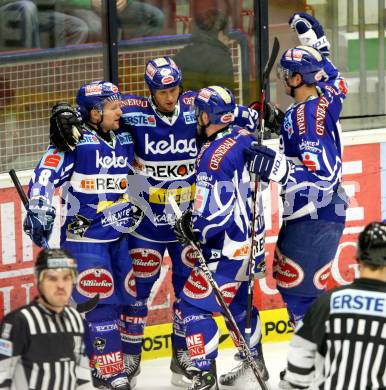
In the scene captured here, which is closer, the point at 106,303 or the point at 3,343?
the point at 3,343

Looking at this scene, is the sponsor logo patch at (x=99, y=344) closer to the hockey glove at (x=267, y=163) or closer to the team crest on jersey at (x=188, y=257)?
the team crest on jersey at (x=188, y=257)

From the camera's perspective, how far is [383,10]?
861cm

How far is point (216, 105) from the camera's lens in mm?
6555

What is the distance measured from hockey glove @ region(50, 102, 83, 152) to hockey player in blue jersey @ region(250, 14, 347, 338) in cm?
85

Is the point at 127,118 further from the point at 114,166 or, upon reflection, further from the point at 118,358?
the point at 118,358

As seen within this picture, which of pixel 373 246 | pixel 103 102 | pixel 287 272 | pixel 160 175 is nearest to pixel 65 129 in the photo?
pixel 103 102

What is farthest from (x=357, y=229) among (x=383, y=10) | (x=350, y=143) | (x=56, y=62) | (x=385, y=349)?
(x=385, y=349)

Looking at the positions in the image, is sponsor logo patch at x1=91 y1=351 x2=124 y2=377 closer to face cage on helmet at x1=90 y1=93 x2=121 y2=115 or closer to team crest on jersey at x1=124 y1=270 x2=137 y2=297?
team crest on jersey at x1=124 y1=270 x2=137 y2=297

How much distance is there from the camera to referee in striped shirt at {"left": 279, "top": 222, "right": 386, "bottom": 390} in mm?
4848

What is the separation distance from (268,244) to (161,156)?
1.23 metres

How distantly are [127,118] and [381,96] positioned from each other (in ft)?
7.21

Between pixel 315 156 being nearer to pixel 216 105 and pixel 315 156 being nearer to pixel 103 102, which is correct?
pixel 216 105

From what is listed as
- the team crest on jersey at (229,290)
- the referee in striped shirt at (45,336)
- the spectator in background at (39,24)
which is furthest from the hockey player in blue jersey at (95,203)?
the referee in striped shirt at (45,336)

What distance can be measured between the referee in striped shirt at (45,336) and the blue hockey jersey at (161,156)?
179 cm
